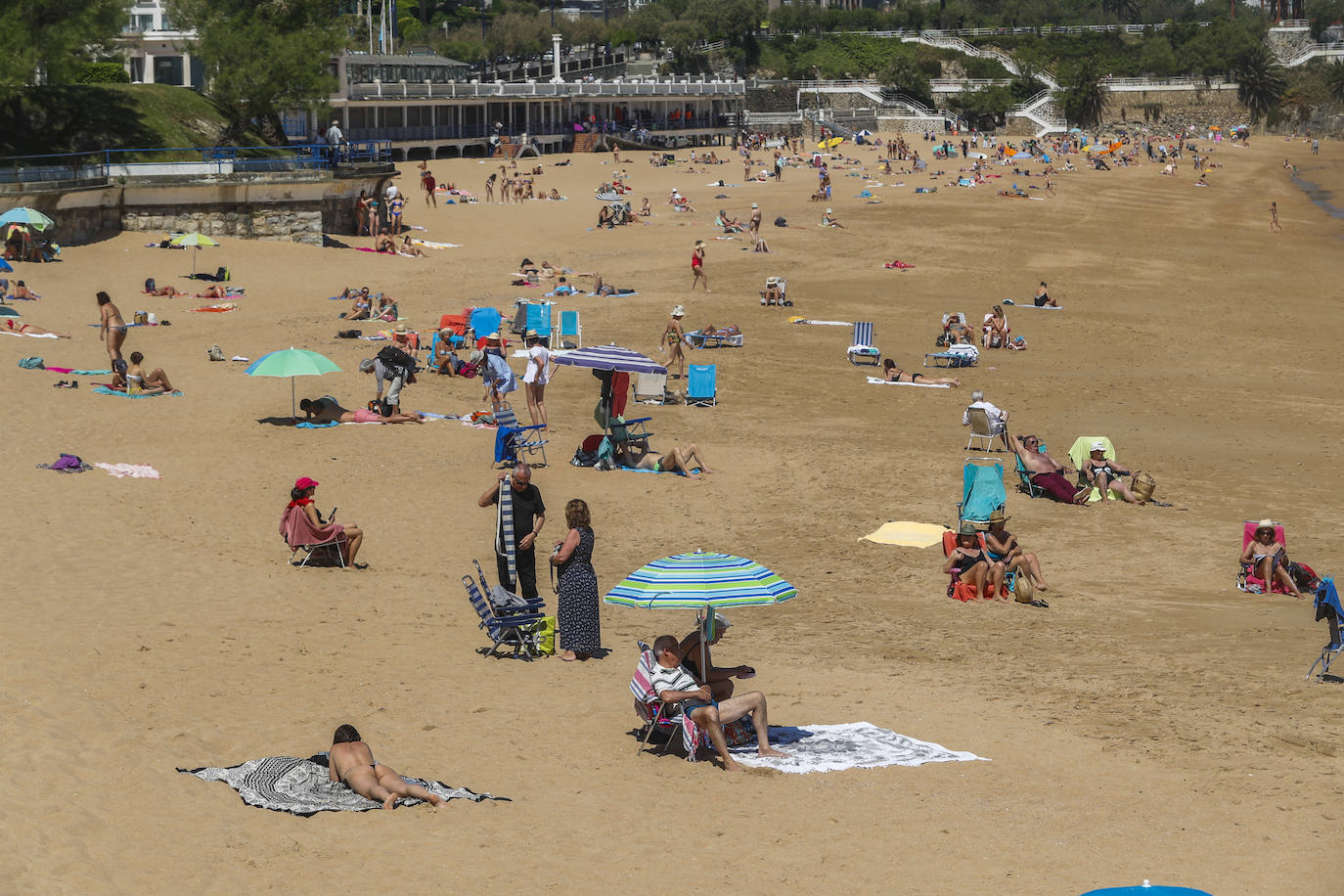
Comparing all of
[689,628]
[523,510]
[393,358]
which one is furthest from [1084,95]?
[523,510]

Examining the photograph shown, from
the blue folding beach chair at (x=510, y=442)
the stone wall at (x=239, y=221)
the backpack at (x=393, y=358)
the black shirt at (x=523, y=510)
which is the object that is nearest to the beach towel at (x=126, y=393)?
the backpack at (x=393, y=358)

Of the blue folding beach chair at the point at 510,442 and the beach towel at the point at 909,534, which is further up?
the blue folding beach chair at the point at 510,442

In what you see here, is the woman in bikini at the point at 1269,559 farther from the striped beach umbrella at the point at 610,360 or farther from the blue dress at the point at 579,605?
the striped beach umbrella at the point at 610,360

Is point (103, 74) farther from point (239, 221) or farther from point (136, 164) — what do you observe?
point (239, 221)

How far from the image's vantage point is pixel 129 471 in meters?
14.6

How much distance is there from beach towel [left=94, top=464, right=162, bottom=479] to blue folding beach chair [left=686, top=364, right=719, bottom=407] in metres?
7.35

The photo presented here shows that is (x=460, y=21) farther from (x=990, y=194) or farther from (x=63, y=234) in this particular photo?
(x=63, y=234)

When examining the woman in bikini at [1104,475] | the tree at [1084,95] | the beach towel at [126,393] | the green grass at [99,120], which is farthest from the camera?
the tree at [1084,95]

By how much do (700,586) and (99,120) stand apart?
32.1 meters

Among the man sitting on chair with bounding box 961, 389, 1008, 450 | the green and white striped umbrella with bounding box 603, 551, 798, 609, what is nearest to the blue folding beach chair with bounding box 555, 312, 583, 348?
the man sitting on chair with bounding box 961, 389, 1008, 450

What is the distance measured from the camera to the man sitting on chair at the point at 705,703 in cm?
836

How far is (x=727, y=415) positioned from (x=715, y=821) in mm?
12012

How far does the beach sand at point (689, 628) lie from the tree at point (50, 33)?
26.6 ft

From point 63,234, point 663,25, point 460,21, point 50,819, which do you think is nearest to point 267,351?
point 63,234
